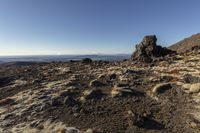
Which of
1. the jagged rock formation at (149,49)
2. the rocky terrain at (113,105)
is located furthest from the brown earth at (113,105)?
the jagged rock formation at (149,49)

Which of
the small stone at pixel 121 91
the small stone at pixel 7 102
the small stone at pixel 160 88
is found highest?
the small stone at pixel 160 88

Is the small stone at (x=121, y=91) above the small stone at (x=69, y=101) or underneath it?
above

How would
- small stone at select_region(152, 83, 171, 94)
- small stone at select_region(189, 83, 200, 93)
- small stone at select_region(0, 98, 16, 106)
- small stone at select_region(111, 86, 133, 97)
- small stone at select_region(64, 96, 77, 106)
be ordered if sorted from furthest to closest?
small stone at select_region(0, 98, 16, 106) < small stone at select_region(111, 86, 133, 97) < small stone at select_region(152, 83, 171, 94) < small stone at select_region(64, 96, 77, 106) < small stone at select_region(189, 83, 200, 93)

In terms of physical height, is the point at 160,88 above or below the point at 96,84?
above

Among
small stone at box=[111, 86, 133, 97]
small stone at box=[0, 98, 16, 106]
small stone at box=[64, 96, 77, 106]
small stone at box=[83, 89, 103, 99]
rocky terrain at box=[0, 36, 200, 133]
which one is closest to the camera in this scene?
rocky terrain at box=[0, 36, 200, 133]

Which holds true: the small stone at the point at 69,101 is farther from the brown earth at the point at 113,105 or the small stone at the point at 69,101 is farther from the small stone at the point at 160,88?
the small stone at the point at 160,88

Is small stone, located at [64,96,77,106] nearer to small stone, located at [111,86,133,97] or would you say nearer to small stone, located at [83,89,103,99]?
small stone, located at [83,89,103,99]

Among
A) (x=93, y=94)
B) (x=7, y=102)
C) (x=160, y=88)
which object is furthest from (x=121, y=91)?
(x=7, y=102)

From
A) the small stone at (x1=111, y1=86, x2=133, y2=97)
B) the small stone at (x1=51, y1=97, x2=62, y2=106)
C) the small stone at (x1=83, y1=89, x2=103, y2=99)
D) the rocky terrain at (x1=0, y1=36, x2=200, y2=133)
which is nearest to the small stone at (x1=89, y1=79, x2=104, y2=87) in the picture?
the rocky terrain at (x1=0, y1=36, x2=200, y2=133)

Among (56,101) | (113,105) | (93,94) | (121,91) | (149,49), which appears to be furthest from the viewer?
(149,49)

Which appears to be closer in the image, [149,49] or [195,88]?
[195,88]

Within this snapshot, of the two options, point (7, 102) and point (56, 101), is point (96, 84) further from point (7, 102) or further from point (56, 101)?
point (7, 102)

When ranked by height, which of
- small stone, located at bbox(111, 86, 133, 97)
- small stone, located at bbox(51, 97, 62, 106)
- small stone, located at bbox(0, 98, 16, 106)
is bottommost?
small stone, located at bbox(0, 98, 16, 106)

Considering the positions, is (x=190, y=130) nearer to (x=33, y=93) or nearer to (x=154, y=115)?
(x=154, y=115)
